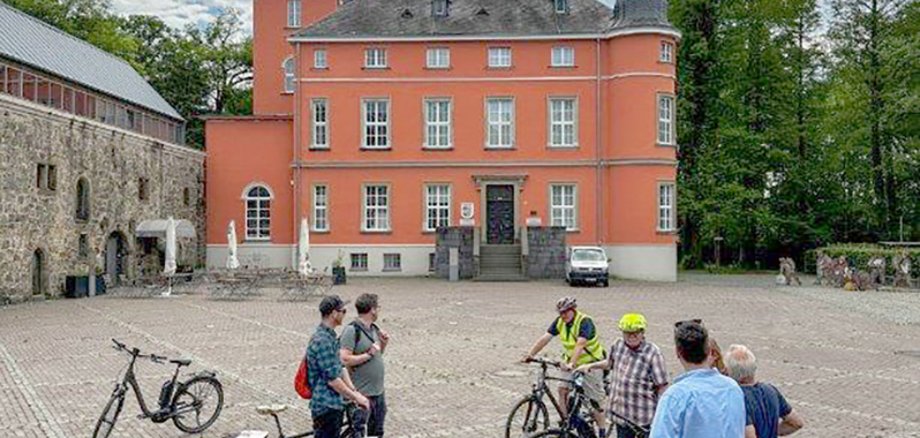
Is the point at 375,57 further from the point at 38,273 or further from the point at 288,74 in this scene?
the point at 38,273

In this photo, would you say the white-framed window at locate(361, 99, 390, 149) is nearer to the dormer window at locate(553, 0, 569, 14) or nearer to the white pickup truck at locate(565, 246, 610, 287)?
the dormer window at locate(553, 0, 569, 14)

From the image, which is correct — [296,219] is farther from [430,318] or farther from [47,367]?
[47,367]

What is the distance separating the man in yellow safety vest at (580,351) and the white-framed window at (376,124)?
103 feet

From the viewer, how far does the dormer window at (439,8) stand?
40.1 m

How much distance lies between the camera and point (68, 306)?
81.4 feet

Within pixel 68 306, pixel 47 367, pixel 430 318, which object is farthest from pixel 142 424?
pixel 68 306

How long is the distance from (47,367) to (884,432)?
39.3 ft

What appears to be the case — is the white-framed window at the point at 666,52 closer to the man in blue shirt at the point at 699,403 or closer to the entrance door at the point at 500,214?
the entrance door at the point at 500,214

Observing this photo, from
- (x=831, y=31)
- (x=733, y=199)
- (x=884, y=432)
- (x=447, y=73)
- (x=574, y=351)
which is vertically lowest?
(x=884, y=432)

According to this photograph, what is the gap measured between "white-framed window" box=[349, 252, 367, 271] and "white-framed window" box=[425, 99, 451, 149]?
18.6 feet

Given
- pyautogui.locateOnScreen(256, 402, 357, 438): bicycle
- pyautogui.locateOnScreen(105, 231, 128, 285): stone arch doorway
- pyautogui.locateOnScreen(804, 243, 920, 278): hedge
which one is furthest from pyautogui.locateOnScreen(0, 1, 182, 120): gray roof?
pyautogui.locateOnScreen(804, 243, 920, 278): hedge

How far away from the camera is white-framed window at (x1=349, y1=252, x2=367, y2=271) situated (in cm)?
3931

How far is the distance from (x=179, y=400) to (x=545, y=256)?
27.2 meters

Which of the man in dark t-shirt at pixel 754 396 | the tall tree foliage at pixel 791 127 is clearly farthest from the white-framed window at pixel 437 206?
the man in dark t-shirt at pixel 754 396
